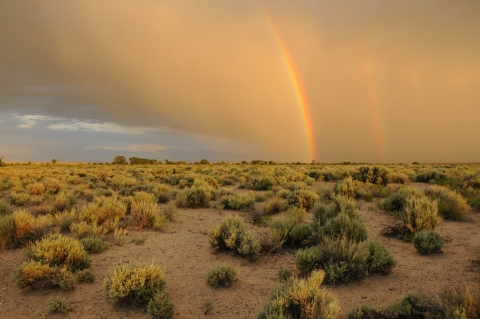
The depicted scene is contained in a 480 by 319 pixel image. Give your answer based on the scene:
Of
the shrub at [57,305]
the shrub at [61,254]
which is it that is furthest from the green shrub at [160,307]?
the shrub at [61,254]

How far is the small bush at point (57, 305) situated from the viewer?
639cm

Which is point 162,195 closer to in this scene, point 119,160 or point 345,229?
point 345,229

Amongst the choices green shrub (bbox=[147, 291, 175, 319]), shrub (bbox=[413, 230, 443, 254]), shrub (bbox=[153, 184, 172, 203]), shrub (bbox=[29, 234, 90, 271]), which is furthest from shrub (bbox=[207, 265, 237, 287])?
shrub (bbox=[153, 184, 172, 203])

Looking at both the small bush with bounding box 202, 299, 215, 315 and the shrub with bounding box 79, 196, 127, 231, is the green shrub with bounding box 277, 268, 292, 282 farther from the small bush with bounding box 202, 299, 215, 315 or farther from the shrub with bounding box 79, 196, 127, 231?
the shrub with bounding box 79, 196, 127, 231

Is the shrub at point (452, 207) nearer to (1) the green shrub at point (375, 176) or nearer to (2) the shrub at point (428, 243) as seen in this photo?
(2) the shrub at point (428, 243)

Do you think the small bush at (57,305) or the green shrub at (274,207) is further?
the green shrub at (274,207)

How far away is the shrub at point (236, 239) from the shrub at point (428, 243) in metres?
4.26

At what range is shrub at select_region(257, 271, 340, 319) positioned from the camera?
4898 millimetres

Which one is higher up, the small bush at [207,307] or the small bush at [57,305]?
the small bush at [207,307]

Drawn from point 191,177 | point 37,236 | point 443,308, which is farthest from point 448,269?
point 191,177

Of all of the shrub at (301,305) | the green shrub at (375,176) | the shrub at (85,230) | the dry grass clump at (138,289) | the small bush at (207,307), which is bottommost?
the small bush at (207,307)

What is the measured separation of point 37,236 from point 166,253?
12.9ft

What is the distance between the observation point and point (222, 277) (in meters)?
7.40

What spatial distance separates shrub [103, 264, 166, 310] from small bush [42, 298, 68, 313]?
28.8 inches
